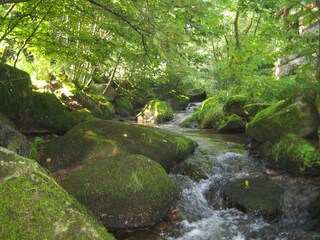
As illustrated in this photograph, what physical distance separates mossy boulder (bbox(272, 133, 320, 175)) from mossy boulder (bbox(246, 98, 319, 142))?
295 millimetres

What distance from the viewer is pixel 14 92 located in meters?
6.50

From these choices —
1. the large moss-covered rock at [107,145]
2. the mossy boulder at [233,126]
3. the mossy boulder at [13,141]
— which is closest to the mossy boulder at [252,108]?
the mossy boulder at [233,126]

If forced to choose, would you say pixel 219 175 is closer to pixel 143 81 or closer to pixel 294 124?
pixel 294 124

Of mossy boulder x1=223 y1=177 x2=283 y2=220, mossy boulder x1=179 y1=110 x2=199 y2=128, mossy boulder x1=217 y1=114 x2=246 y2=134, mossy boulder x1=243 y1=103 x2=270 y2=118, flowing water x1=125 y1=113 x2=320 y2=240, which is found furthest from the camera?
mossy boulder x1=179 y1=110 x2=199 y2=128

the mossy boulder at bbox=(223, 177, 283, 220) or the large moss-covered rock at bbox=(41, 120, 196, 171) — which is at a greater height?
the large moss-covered rock at bbox=(41, 120, 196, 171)

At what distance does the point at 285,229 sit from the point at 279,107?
4112 millimetres

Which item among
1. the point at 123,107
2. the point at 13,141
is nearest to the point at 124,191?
the point at 13,141

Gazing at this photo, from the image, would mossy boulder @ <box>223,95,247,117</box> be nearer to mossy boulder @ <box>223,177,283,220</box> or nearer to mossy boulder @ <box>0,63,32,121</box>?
mossy boulder @ <box>223,177,283,220</box>

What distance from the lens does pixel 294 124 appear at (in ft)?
23.3

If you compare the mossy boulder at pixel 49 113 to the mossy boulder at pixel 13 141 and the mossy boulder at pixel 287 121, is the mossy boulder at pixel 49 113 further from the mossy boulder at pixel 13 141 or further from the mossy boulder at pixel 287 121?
the mossy boulder at pixel 287 121

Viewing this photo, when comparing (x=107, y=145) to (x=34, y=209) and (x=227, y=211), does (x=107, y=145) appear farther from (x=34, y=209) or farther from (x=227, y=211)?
(x=34, y=209)

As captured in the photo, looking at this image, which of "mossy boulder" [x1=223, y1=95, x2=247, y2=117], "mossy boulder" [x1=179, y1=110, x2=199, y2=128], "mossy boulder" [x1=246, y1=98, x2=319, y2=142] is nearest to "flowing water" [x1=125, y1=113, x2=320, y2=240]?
"mossy boulder" [x1=246, y1=98, x2=319, y2=142]

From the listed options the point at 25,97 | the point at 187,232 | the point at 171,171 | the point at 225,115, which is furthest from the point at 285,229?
the point at 225,115

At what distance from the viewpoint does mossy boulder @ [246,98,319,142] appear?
22.9 ft
